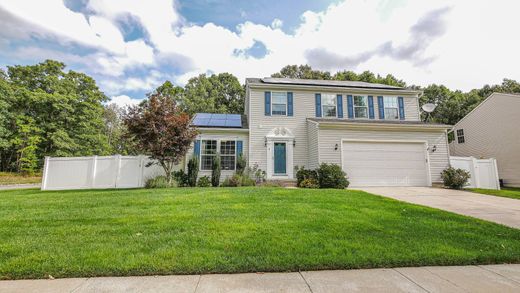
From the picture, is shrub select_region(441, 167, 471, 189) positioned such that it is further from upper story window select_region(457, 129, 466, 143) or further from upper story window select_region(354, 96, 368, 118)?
upper story window select_region(457, 129, 466, 143)

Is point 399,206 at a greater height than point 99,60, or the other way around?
point 99,60

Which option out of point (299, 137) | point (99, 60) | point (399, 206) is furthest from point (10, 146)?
point (399, 206)

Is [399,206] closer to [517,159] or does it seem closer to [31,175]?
[517,159]

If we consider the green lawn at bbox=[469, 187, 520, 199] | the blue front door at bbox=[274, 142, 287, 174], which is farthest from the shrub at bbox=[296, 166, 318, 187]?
the green lawn at bbox=[469, 187, 520, 199]

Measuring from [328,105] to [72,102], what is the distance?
23.3 metres

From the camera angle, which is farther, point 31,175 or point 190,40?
point 31,175

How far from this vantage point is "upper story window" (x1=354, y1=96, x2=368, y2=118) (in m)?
13.5

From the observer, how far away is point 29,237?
3.54 meters

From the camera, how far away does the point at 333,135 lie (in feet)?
36.9

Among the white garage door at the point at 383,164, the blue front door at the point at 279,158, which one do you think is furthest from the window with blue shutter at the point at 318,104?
the blue front door at the point at 279,158

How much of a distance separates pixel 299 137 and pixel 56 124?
72.0ft

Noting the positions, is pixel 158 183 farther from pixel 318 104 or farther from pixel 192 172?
pixel 318 104

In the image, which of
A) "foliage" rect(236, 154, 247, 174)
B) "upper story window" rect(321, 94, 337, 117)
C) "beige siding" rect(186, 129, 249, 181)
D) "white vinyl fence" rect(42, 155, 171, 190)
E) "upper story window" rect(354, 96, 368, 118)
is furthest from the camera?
"upper story window" rect(354, 96, 368, 118)

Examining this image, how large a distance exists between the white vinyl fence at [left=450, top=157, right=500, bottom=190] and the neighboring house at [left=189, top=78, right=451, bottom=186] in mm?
992
